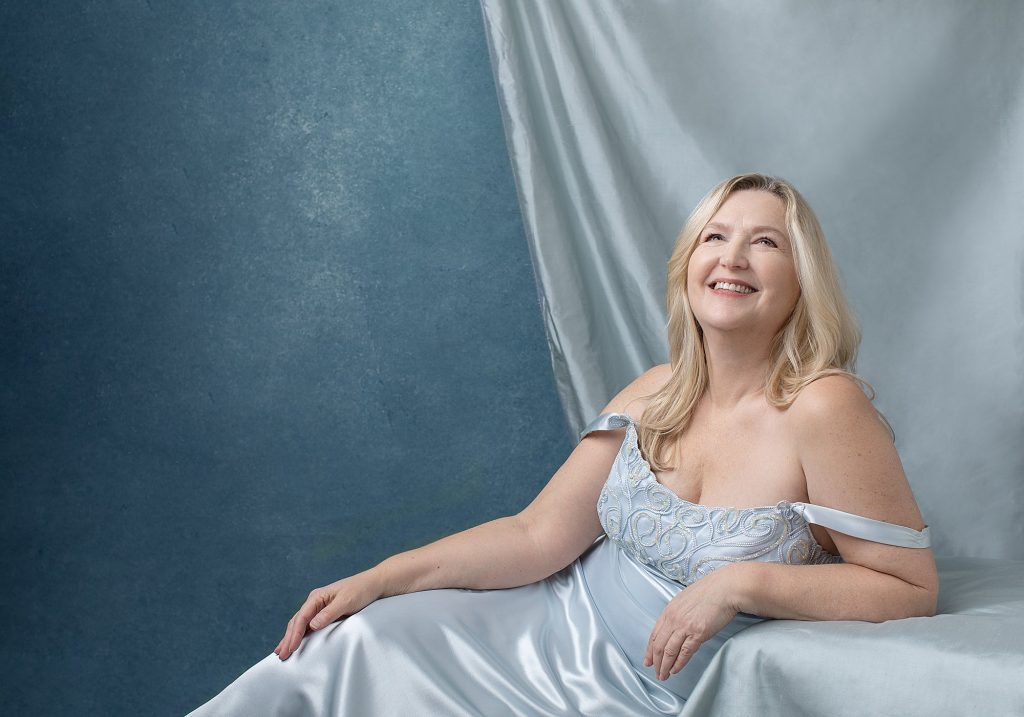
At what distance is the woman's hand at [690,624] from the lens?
1.38m

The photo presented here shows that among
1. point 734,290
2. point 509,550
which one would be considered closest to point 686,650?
point 509,550

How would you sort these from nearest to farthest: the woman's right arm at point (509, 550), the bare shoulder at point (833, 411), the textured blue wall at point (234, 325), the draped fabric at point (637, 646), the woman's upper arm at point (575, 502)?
the draped fabric at point (637, 646)
the bare shoulder at point (833, 411)
the woman's right arm at point (509, 550)
the woman's upper arm at point (575, 502)
the textured blue wall at point (234, 325)

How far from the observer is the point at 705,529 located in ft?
5.12

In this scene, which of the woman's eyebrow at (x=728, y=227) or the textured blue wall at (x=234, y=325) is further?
the textured blue wall at (x=234, y=325)

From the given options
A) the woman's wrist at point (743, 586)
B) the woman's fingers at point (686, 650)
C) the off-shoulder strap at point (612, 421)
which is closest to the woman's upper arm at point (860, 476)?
the woman's wrist at point (743, 586)

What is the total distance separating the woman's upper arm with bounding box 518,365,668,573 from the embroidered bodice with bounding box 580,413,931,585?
109 millimetres

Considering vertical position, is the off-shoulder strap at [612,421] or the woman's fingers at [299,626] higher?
the off-shoulder strap at [612,421]

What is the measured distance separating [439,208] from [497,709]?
56.7 inches

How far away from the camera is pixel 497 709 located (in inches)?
58.6

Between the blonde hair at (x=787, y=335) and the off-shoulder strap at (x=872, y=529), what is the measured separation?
0.17m

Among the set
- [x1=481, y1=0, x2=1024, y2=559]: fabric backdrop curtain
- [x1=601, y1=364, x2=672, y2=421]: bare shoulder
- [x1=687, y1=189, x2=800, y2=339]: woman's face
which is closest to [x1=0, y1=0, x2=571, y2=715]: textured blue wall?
[x1=481, y1=0, x2=1024, y2=559]: fabric backdrop curtain

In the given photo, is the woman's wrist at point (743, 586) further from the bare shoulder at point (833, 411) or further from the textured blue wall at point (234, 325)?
the textured blue wall at point (234, 325)

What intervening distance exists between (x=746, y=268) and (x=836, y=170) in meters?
0.87

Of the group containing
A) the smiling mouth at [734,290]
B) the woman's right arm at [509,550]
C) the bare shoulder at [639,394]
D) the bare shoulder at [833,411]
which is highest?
the smiling mouth at [734,290]
